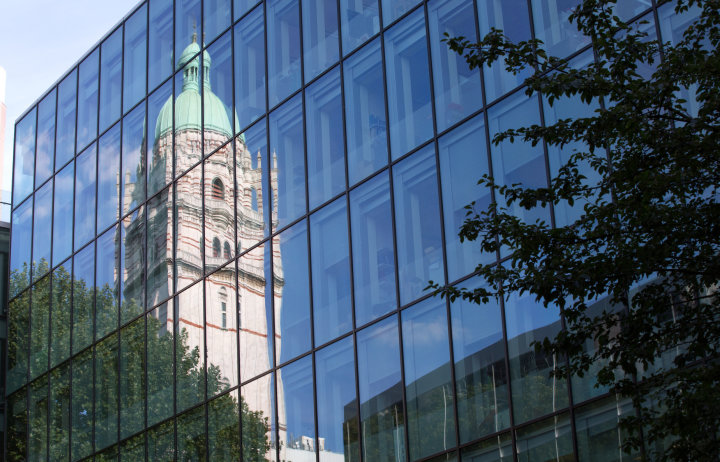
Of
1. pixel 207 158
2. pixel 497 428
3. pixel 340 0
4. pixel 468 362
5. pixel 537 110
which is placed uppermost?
pixel 340 0

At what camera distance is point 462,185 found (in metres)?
21.8

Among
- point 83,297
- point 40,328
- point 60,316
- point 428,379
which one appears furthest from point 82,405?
point 428,379

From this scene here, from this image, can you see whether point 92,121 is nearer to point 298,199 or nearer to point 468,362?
point 298,199

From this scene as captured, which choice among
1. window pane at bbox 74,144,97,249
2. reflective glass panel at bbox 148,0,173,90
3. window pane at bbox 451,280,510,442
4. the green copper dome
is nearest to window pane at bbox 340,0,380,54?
the green copper dome

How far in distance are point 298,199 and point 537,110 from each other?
7.73 m

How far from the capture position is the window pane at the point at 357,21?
991 inches

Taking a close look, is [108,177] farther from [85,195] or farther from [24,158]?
[24,158]

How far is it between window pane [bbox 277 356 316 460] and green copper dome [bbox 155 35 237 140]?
7350 millimetres

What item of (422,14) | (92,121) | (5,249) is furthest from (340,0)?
(5,249)

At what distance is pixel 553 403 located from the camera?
18859 mm

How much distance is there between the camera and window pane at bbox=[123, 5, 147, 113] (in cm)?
3416

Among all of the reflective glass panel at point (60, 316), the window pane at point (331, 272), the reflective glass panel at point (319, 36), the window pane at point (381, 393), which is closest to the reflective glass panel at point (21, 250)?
the reflective glass panel at point (60, 316)

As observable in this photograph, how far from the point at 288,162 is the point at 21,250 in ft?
52.7

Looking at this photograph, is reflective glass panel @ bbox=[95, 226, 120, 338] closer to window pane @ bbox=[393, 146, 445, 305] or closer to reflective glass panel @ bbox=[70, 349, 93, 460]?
reflective glass panel @ bbox=[70, 349, 93, 460]
